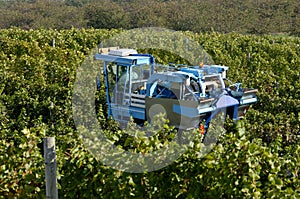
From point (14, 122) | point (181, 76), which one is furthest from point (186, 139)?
point (14, 122)

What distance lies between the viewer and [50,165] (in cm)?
498

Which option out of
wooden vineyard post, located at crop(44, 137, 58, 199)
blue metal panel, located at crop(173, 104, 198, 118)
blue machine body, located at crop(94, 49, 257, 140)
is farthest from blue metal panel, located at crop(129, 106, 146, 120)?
wooden vineyard post, located at crop(44, 137, 58, 199)

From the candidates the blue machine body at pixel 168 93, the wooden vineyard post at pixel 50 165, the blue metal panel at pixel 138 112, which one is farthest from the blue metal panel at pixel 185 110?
the wooden vineyard post at pixel 50 165

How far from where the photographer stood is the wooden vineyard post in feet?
16.3

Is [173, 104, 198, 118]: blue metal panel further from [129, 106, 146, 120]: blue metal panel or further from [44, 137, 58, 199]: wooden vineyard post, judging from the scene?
[44, 137, 58, 199]: wooden vineyard post

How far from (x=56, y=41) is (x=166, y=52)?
6.08 metres

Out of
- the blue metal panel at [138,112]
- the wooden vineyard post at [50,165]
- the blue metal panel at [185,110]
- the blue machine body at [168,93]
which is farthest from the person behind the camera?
the blue metal panel at [138,112]

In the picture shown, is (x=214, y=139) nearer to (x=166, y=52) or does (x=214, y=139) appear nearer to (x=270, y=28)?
(x=166, y=52)

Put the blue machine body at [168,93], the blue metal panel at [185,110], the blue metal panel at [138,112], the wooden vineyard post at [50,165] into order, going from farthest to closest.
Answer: the blue metal panel at [138,112], the blue machine body at [168,93], the blue metal panel at [185,110], the wooden vineyard post at [50,165]

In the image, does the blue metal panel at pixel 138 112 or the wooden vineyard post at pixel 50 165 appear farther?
the blue metal panel at pixel 138 112

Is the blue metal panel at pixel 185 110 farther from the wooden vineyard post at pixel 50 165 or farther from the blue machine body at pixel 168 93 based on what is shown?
the wooden vineyard post at pixel 50 165

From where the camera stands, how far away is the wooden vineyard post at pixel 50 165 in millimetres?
4969

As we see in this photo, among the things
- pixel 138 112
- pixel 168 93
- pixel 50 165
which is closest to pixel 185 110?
pixel 168 93

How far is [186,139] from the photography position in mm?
5773
